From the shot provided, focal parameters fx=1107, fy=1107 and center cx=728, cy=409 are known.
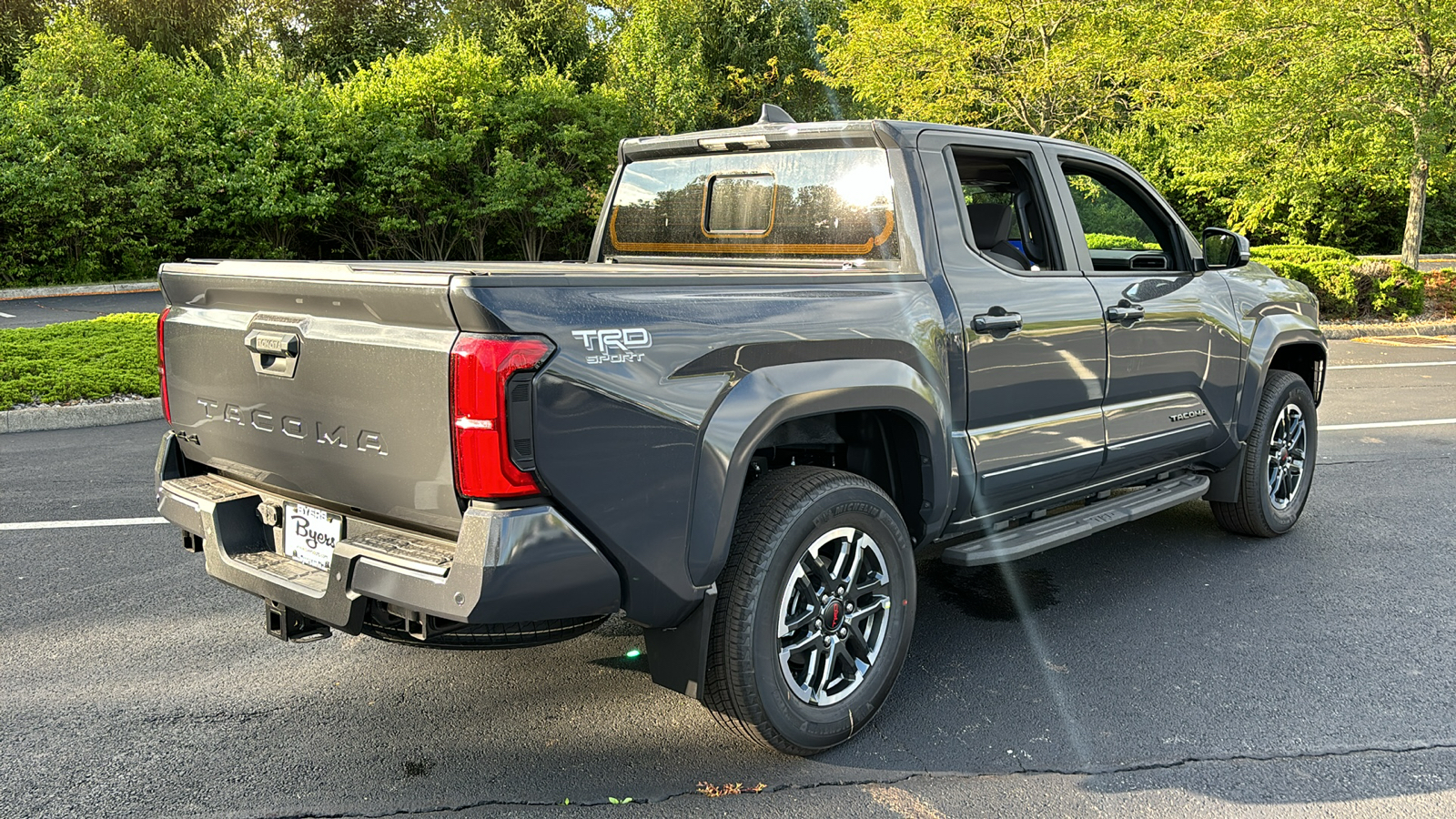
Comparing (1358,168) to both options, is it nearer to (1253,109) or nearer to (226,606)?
(1253,109)

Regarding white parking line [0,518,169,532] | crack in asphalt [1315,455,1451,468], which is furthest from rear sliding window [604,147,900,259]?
crack in asphalt [1315,455,1451,468]

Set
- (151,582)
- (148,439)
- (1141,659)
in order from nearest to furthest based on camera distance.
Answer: (1141,659)
(151,582)
(148,439)

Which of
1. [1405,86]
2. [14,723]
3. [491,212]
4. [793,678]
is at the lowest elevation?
[14,723]

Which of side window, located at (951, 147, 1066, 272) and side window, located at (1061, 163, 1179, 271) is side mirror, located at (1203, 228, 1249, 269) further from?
side window, located at (951, 147, 1066, 272)

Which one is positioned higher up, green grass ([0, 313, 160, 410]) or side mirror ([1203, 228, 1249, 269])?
side mirror ([1203, 228, 1249, 269])

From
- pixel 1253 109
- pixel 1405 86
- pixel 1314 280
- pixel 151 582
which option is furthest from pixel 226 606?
pixel 1405 86

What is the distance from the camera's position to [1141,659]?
163 inches

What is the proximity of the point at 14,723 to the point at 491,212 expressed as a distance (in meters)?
22.7

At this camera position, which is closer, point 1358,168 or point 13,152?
point 1358,168

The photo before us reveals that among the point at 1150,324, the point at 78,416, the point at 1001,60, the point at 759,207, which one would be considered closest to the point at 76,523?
the point at 78,416

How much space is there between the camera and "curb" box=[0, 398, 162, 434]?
28.5 feet

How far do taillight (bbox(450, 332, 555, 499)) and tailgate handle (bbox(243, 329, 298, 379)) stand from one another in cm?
67

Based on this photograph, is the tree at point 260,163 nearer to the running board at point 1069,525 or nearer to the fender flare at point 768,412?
the running board at point 1069,525

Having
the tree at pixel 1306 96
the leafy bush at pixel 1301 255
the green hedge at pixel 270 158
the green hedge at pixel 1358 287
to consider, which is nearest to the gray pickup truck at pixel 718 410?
the green hedge at pixel 1358 287
